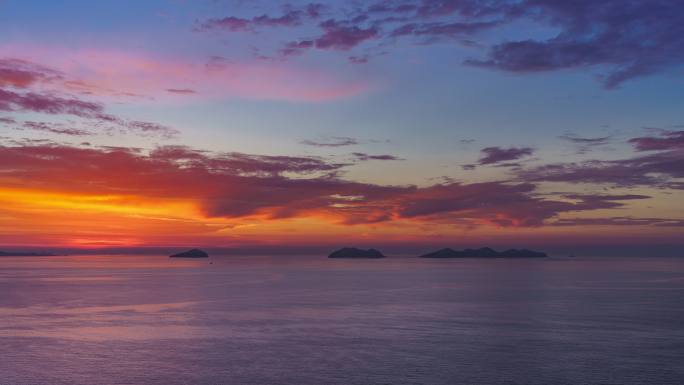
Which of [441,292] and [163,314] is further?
[441,292]

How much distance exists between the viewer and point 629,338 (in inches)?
1945

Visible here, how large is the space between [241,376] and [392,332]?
19.8 metres

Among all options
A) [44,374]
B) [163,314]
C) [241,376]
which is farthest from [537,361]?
[163,314]

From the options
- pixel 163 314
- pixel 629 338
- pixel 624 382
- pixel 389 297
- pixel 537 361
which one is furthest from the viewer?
pixel 389 297

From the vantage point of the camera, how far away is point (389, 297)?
91312 millimetres

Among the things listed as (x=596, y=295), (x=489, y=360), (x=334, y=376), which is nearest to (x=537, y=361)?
(x=489, y=360)

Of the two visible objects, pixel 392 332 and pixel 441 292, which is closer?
pixel 392 332

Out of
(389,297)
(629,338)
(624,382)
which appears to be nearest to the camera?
(624,382)

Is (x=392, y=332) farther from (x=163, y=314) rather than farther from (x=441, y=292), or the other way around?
(x=441, y=292)

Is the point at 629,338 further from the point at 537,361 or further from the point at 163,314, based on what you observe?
the point at 163,314

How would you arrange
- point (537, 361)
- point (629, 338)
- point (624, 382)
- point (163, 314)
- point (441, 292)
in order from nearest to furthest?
point (624, 382)
point (537, 361)
point (629, 338)
point (163, 314)
point (441, 292)

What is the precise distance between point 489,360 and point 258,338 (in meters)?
19.6

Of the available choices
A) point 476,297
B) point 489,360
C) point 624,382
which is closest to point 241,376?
point 489,360

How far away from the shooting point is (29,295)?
316 feet
